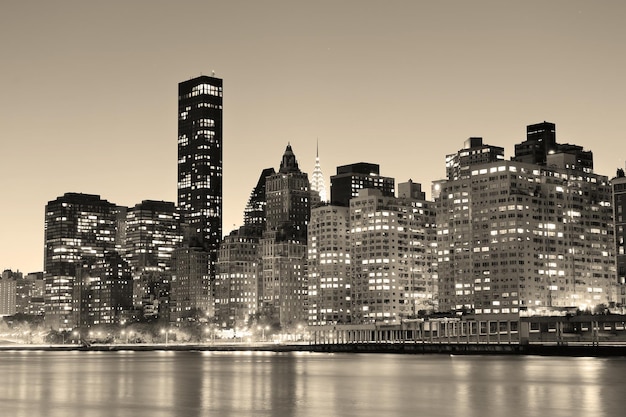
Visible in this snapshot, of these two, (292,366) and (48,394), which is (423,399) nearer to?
(48,394)

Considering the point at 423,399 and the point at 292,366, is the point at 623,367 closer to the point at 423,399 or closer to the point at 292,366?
the point at 292,366

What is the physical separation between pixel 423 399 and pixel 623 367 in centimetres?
6870

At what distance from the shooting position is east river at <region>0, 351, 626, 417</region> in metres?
98.1

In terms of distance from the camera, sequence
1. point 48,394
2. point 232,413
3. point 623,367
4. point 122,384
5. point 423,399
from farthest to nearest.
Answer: point 623,367
point 122,384
point 48,394
point 423,399
point 232,413

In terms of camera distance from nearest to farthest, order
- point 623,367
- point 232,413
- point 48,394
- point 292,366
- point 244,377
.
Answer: point 232,413
point 48,394
point 244,377
point 623,367
point 292,366

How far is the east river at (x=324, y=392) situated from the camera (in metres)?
98.1

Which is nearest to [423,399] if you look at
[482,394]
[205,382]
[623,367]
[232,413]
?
[482,394]

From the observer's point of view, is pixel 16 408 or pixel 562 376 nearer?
pixel 16 408

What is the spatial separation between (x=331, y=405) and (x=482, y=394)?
20.2 metres

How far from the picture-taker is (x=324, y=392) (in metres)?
119

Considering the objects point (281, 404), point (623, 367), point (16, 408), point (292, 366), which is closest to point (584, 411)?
point (281, 404)

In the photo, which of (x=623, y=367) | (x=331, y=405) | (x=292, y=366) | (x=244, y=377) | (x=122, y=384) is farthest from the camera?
(x=292, y=366)

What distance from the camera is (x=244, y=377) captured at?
5950 inches

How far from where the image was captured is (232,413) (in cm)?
9612
